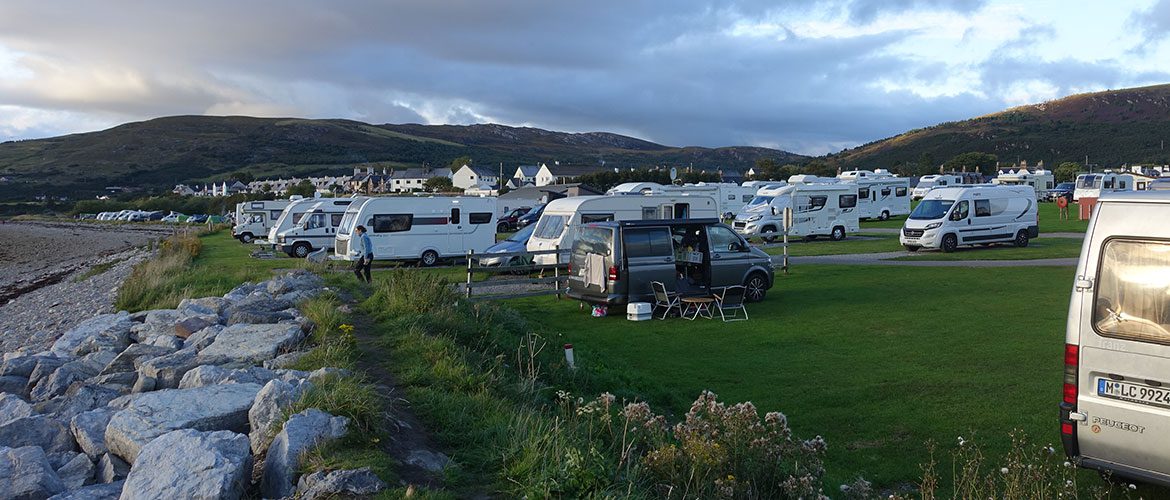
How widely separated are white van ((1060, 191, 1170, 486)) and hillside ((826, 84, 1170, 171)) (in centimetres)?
10013

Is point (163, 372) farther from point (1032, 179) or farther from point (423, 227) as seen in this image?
point (1032, 179)

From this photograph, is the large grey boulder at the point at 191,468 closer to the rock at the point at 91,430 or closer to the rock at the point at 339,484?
the rock at the point at 339,484

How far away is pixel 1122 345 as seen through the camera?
5547mm

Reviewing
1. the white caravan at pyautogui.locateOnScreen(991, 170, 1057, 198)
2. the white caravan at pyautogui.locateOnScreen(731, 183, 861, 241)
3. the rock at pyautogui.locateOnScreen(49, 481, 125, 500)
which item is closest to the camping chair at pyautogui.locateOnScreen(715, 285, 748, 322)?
the rock at pyautogui.locateOnScreen(49, 481, 125, 500)

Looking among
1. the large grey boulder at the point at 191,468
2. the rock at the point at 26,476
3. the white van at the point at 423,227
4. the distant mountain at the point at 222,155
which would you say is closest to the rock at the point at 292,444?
the large grey boulder at the point at 191,468

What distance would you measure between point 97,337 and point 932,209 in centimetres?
2538

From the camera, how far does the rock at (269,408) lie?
584cm

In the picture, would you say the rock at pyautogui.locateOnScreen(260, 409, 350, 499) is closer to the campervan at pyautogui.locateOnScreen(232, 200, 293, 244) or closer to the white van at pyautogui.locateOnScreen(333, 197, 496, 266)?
the white van at pyautogui.locateOnScreen(333, 197, 496, 266)

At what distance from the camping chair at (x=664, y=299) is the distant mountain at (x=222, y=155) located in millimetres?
130647

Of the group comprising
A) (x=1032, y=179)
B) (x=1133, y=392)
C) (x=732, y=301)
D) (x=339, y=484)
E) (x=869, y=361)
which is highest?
(x=1032, y=179)

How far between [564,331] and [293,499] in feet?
30.9

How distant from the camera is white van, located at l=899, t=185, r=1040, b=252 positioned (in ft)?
90.9

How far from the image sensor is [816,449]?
555cm

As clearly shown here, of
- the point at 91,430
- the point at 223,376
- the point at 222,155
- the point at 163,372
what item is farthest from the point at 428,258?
the point at 222,155
